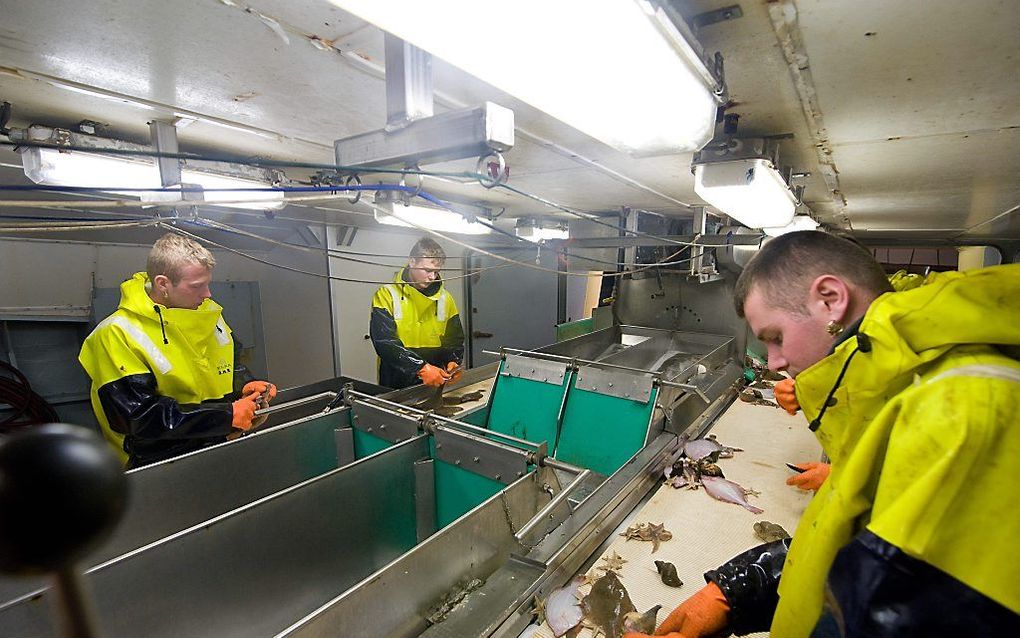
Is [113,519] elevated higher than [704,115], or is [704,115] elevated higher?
[704,115]

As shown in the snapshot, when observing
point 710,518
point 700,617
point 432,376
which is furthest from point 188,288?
point 710,518

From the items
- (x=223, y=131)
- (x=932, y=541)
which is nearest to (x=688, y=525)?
(x=932, y=541)

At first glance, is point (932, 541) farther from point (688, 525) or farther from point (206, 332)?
point (206, 332)

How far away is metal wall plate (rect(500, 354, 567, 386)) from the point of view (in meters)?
2.63

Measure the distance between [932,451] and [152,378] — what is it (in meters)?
A: 2.53

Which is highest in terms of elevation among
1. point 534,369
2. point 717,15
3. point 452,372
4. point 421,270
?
point 717,15

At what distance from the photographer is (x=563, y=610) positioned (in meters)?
1.21

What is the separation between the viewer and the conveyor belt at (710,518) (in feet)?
4.36

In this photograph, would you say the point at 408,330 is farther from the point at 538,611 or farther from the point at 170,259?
the point at 538,611

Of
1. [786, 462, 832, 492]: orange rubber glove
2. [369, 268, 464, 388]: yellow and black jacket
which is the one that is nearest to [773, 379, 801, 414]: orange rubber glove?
[786, 462, 832, 492]: orange rubber glove

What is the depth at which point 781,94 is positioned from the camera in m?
1.44

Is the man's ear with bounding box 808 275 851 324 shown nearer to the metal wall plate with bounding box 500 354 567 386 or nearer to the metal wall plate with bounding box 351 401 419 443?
the metal wall plate with bounding box 351 401 419 443

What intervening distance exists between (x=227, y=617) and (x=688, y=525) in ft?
5.28

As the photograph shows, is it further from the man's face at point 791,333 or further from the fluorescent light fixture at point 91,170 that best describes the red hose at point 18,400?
the man's face at point 791,333
